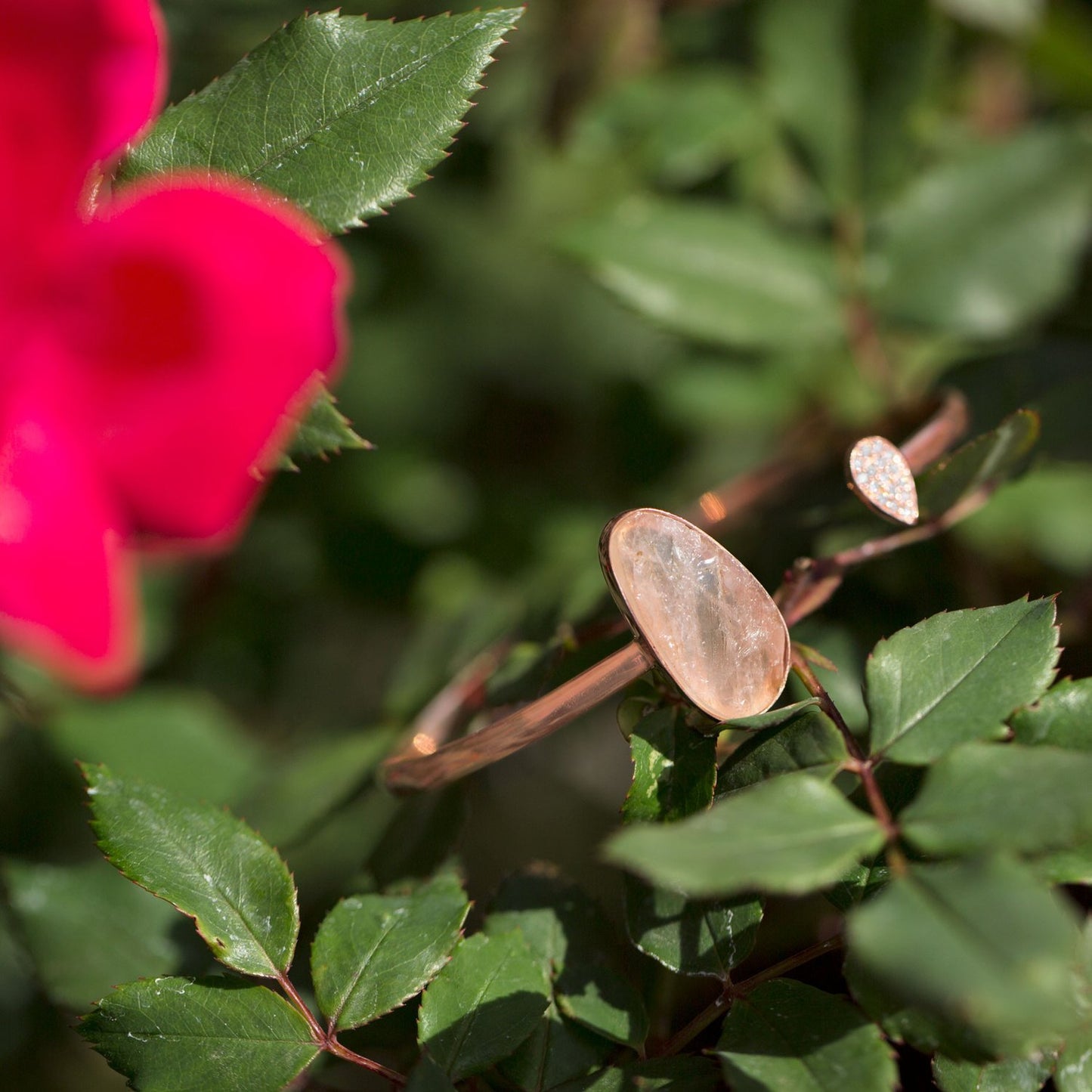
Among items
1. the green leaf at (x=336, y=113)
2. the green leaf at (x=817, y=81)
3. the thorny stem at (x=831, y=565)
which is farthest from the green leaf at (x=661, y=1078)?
the green leaf at (x=817, y=81)

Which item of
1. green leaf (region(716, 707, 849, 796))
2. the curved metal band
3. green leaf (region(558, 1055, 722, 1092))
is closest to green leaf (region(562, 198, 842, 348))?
the curved metal band

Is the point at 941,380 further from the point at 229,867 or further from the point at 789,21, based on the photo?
the point at 229,867

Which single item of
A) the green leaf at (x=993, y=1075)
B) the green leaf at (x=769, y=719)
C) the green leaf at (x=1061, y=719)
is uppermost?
the green leaf at (x=769, y=719)

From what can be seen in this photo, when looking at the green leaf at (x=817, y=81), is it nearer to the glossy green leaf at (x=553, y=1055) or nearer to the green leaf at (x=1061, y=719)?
the green leaf at (x=1061, y=719)

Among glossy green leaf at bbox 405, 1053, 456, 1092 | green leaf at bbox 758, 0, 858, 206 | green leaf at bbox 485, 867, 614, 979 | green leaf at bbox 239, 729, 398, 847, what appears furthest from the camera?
green leaf at bbox 758, 0, 858, 206

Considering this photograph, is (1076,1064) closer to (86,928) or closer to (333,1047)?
(333,1047)

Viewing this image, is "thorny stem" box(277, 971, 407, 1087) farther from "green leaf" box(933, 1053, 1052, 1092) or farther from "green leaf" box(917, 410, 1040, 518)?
"green leaf" box(917, 410, 1040, 518)

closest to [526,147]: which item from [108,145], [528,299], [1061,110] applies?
[528,299]

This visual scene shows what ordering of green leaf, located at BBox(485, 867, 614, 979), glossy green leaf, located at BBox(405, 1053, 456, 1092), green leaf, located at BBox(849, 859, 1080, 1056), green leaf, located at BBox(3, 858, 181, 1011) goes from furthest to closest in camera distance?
green leaf, located at BBox(3, 858, 181, 1011) < green leaf, located at BBox(485, 867, 614, 979) < glossy green leaf, located at BBox(405, 1053, 456, 1092) < green leaf, located at BBox(849, 859, 1080, 1056)
